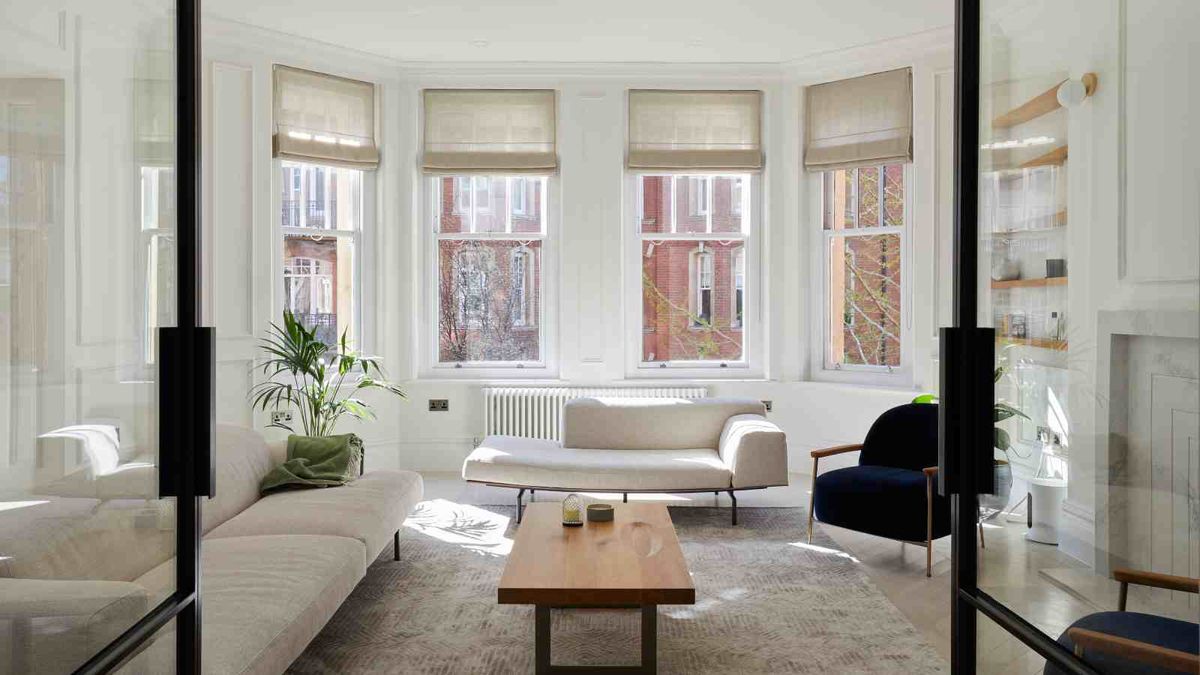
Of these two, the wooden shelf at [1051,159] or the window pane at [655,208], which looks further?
the window pane at [655,208]

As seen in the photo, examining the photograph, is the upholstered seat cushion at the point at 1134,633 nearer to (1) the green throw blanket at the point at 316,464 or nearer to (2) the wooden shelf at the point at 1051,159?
(2) the wooden shelf at the point at 1051,159

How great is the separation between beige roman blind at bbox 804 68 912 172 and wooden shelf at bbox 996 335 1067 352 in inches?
196

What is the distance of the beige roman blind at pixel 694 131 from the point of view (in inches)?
269

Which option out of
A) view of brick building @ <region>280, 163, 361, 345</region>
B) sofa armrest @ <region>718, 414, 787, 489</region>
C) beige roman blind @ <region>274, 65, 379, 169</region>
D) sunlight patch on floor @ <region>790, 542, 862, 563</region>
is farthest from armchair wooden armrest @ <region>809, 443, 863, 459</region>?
beige roman blind @ <region>274, 65, 379, 169</region>

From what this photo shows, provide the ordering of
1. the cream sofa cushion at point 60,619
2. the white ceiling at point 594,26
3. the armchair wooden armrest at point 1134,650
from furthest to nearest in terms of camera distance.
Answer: the white ceiling at point 594,26
the cream sofa cushion at point 60,619
the armchair wooden armrest at point 1134,650

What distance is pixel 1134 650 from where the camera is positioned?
1199mm

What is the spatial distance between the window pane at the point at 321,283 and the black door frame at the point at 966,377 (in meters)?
5.26

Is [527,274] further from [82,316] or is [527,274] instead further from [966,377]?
[82,316]

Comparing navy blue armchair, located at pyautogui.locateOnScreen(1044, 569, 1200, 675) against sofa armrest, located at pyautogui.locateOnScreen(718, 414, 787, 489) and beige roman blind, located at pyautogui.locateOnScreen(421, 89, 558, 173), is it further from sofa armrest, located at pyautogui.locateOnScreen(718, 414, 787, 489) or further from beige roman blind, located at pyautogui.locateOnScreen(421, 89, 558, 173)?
beige roman blind, located at pyautogui.locateOnScreen(421, 89, 558, 173)

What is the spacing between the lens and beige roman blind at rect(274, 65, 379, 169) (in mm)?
6148

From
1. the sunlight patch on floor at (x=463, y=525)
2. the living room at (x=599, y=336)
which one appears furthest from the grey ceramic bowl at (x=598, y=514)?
the sunlight patch on floor at (x=463, y=525)

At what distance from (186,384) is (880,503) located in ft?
11.3

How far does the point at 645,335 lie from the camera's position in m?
7.05

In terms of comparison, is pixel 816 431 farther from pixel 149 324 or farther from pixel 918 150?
pixel 149 324
